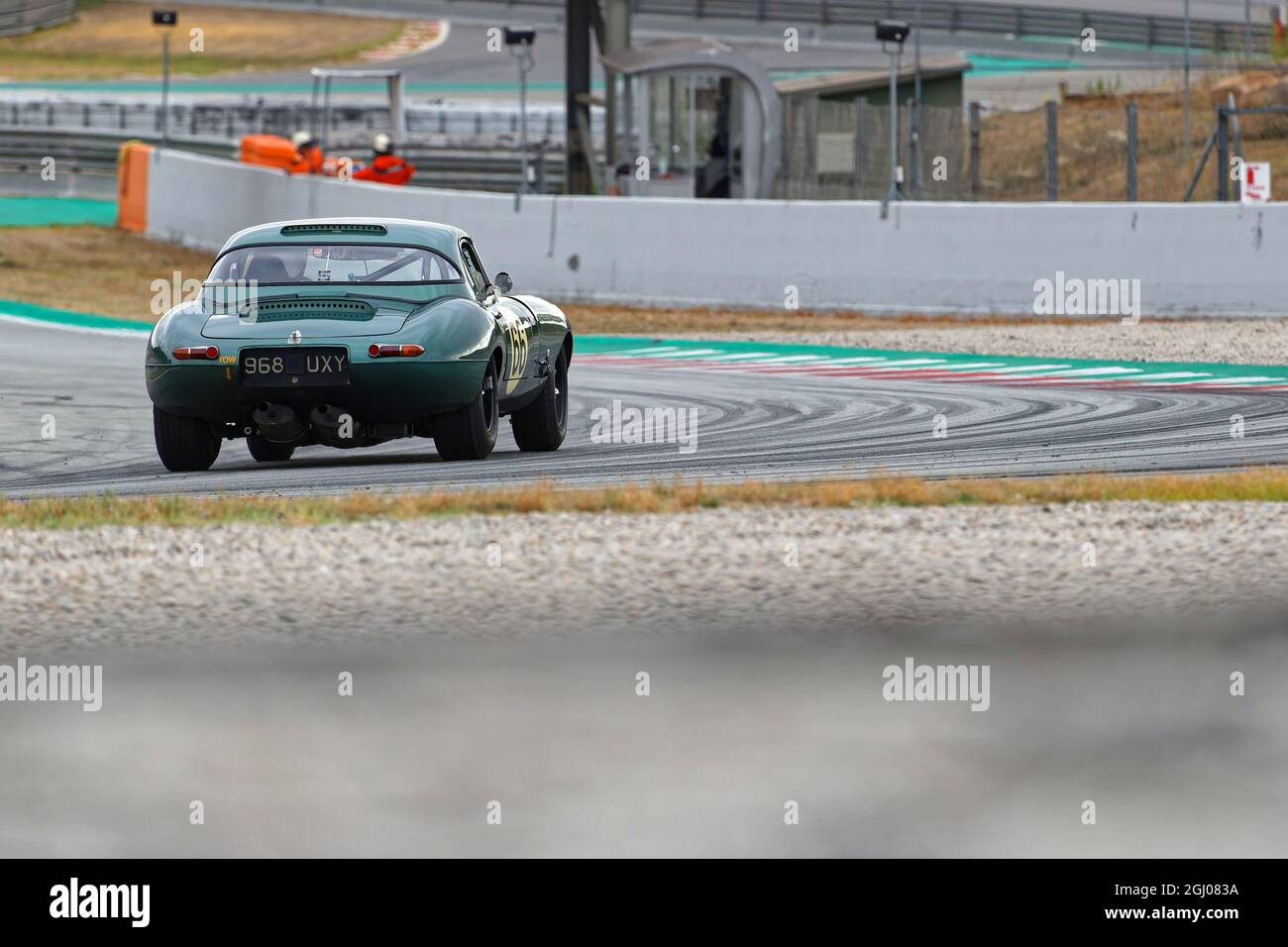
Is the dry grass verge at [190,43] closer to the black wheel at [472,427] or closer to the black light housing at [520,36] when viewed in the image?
the black light housing at [520,36]

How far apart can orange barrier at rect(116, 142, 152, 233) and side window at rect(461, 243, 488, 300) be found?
77.2 feet

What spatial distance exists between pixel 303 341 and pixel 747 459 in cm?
270

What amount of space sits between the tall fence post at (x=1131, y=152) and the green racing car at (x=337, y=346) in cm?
1169

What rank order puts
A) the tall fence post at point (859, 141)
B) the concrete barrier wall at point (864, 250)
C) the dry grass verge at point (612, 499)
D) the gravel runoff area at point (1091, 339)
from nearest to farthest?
the dry grass verge at point (612, 499), the gravel runoff area at point (1091, 339), the concrete barrier wall at point (864, 250), the tall fence post at point (859, 141)

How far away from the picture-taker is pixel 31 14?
73500mm

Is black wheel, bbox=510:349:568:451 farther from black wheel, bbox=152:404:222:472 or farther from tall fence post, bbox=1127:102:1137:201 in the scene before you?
tall fence post, bbox=1127:102:1137:201

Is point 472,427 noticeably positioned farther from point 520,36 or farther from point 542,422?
point 520,36

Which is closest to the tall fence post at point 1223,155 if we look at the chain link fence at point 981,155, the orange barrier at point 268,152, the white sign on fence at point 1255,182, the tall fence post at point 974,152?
the chain link fence at point 981,155

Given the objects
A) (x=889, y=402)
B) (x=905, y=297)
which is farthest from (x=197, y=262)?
(x=889, y=402)

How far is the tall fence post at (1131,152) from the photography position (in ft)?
71.1

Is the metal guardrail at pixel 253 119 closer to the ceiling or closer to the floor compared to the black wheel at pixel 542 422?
closer to the ceiling

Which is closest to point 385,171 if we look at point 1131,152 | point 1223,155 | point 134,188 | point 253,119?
point 134,188

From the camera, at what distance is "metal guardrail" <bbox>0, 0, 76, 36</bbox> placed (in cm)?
7219

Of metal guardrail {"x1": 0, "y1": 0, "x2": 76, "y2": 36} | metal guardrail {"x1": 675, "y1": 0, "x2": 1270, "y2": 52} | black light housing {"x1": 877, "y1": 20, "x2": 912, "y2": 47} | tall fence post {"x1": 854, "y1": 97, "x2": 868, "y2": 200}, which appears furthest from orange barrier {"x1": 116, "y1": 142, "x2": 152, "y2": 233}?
metal guardrail {"x1": 0, "y1": 0, "x2": 76, "y2": 36}
